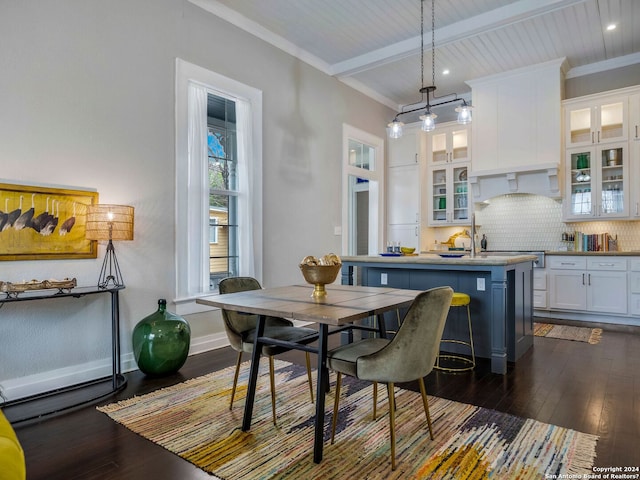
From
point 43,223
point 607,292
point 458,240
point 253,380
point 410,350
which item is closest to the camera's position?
point 410,350

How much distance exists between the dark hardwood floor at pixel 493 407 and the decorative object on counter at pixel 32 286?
2.63ft

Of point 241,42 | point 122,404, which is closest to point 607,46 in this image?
point 241,42

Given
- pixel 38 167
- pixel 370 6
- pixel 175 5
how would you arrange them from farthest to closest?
pixel 370 6 → pixel 175 5 → pixel 38 167

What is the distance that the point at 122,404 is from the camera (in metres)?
2.64

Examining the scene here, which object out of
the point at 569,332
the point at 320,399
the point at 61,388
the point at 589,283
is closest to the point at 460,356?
the point at 569,332

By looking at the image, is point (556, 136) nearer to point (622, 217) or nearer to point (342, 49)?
point (622, 217)

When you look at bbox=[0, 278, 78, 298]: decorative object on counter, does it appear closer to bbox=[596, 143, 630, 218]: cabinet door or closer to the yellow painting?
the yellow painting

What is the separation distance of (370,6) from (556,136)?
3199 mm

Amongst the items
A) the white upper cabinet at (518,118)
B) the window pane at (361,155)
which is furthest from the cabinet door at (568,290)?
the window pane at (361,155)

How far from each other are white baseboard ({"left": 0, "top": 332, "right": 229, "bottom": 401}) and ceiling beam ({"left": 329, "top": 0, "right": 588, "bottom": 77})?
4452mm

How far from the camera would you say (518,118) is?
18.9 ft

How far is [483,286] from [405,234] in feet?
10.8

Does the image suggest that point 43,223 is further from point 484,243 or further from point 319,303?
point 484,243

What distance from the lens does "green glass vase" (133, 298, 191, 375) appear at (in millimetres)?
3098
